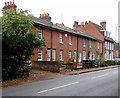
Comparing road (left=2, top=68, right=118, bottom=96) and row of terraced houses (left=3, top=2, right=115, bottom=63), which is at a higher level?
row of terraced houses (left=3, top=2, right=115, bottom=63)

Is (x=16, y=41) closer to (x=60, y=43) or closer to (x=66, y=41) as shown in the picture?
(x=60, y=43)

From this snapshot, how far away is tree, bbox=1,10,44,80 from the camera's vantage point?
2066cm

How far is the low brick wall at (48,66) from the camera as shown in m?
29.5

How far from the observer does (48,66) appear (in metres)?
30.1

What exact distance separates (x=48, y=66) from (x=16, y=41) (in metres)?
9.84

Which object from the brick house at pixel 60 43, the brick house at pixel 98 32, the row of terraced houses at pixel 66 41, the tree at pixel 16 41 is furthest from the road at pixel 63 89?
the brick house at pixel 98 32

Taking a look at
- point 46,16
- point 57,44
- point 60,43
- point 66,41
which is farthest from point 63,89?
point 46,16

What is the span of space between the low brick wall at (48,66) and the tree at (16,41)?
6.26m

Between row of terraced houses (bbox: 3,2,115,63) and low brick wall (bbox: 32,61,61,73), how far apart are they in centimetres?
236

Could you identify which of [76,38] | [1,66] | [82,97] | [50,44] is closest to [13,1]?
[50,44]

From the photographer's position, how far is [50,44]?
1470 inches

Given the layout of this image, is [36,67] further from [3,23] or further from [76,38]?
[76,38]

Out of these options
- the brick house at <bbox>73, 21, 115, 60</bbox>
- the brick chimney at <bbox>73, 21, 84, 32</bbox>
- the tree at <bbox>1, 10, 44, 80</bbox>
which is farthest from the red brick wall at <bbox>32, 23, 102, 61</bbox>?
the brick house at <bbox>73, 21, 115, 60</bbox>

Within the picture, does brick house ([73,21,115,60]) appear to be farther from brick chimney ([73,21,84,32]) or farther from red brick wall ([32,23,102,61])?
red brick wall ([32,23,102,61])
